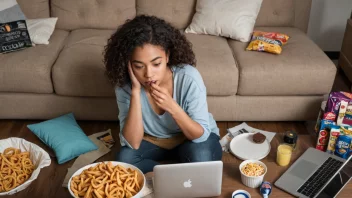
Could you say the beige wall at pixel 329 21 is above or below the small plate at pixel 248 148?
above

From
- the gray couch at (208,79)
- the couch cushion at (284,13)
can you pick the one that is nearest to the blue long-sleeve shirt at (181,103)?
the gray couch at (208,79)

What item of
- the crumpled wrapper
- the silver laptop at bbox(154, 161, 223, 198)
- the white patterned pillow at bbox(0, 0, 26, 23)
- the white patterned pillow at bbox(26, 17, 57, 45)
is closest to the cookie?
the silver laptop at bbox(154, 161, 223, 198)

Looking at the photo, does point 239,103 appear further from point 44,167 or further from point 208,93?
point 44,167

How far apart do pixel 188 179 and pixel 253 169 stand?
289mm

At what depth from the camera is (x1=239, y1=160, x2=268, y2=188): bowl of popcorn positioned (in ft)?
4.94

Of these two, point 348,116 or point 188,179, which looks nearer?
point 188,179

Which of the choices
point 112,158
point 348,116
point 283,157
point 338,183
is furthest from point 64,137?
point 348,116

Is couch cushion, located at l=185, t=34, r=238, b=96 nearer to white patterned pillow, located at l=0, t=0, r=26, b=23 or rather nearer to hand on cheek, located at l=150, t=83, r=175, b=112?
hand on cheek, located at l=150, t=83, r=175, b=112

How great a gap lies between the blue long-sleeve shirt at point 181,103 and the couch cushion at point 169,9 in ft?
3.40

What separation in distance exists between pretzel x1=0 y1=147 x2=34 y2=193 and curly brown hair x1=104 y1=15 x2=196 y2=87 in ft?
2.25

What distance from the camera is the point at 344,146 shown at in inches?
70.1

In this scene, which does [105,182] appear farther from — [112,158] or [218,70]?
[218,70]

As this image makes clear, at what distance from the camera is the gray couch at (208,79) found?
2238mm

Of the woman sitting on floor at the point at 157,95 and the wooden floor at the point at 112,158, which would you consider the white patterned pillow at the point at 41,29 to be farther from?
the woman sitting on floor at the point at 157,95
